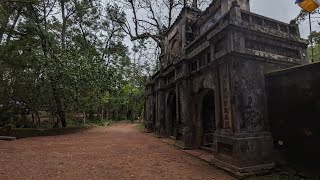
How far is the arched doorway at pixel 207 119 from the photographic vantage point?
10841mm

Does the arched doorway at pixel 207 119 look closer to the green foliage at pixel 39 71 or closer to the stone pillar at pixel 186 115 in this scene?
the stone pillar at pixel 186 115

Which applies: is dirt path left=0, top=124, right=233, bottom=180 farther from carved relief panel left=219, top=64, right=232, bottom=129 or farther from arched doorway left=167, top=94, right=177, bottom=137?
arched doorway left=167, top=94, right=177, bottom=137

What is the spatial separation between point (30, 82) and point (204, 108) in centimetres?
1195

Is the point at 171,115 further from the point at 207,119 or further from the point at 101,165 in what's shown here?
the point at 101,165

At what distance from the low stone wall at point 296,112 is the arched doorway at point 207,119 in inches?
150

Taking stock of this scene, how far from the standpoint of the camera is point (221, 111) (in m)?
7.67

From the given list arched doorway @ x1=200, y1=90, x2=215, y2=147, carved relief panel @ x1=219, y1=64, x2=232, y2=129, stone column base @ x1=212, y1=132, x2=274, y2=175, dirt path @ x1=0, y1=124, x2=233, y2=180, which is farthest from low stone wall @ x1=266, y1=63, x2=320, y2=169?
arched doorway @ x1=200, y1=90, x2=215, y2=147

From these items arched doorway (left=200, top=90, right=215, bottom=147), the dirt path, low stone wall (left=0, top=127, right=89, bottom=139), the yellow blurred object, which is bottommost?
the dirt path

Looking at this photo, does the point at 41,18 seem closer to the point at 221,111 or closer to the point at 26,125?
the point at 26,125

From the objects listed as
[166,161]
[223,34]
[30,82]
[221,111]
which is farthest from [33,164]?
[30,82]

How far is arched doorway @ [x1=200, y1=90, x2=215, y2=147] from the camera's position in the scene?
10.8 m

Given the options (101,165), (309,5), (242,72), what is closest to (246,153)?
(242,72)

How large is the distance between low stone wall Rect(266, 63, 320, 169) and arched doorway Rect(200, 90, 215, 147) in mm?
3822

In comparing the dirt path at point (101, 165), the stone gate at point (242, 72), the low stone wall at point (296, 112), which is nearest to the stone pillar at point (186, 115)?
the stone gate at point (242, 72)
